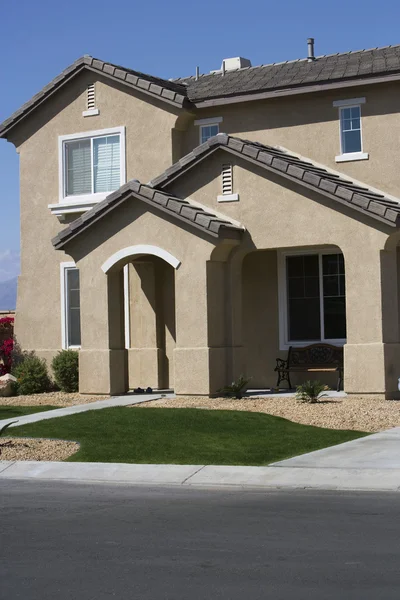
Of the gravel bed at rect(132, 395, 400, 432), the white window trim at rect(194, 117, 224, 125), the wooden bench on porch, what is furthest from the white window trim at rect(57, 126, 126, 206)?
the gravel bed at rect(132, 395, 400, 432)

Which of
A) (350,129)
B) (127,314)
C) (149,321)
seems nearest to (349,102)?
(350,129)

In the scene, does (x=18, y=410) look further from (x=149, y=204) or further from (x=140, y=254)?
(x=149, y=204)

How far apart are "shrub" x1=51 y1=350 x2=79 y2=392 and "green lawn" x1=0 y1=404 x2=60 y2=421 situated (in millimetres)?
2821

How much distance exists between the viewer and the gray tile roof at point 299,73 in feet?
70.6

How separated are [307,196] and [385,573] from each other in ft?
44.3

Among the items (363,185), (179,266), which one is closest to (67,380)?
(179,266)

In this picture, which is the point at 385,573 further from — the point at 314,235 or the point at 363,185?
the point at 363,185

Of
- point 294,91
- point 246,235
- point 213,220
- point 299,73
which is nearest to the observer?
point 213,220

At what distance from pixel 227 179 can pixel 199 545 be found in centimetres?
1369

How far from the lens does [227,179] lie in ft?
70.3

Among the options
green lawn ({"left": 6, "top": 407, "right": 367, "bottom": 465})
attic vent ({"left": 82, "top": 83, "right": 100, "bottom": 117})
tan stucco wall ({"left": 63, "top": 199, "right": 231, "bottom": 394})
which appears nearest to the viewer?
green lawn ({"left": 6, "top": 407, "right": 367, "bottom": 465})

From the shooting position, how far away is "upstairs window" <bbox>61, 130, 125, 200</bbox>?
80.0 ft

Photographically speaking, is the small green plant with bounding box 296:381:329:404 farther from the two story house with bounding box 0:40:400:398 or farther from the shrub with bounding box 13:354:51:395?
the shrub with bounding box 13:354:51:395

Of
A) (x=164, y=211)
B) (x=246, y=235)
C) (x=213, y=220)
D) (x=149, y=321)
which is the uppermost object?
(x=164, y=211)
